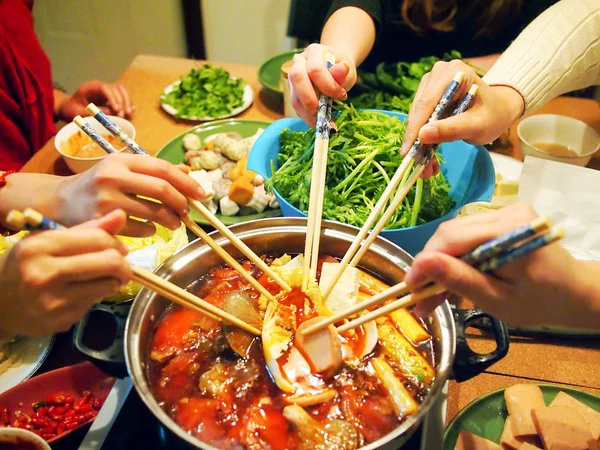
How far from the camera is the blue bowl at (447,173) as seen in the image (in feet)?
4.70

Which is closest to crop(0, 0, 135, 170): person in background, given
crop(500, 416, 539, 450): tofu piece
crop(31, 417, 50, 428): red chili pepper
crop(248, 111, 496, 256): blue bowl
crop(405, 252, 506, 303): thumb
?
crop(248, 111, 496, 256): blue bowl

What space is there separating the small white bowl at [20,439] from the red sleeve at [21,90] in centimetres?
166

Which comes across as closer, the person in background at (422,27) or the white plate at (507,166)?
the white plate at (507,166)

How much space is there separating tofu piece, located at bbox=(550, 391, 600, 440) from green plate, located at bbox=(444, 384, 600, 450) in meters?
0.02

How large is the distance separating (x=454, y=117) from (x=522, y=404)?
0.76m

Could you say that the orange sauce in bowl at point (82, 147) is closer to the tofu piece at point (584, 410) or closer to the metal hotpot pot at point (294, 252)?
the metal hotpot pot at point (294, 252)

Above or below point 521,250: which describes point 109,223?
below

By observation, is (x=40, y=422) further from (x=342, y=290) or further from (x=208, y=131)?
(x=208, y=131)

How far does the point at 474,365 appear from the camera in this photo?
1012 mm

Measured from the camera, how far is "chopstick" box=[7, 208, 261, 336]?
0.74m

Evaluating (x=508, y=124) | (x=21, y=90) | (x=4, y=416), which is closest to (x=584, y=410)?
(x=508, y=124)

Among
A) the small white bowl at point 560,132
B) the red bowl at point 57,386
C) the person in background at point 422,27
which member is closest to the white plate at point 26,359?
the red bowl at point 57,386

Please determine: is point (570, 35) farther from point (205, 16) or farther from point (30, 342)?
point (205, 16)

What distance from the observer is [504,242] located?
0.71 meters
